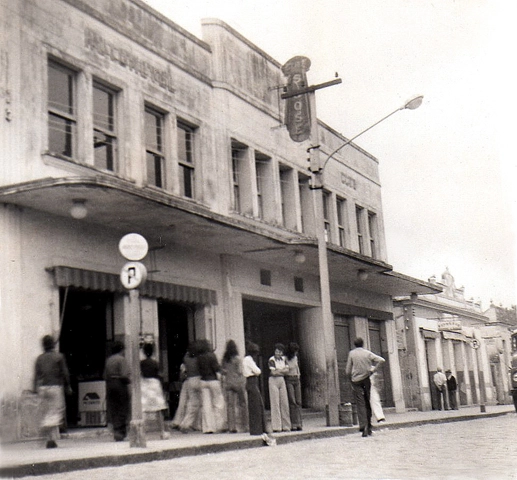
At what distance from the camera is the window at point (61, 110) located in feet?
46.8

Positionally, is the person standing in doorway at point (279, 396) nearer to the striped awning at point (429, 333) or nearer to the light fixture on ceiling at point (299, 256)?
the light fixture on ceiling at point (299, 256)

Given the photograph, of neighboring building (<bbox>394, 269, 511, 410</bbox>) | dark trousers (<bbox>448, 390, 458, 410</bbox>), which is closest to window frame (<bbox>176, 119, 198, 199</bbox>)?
neighboring building (<bbox>394, 269, 511, 410</bbox>)

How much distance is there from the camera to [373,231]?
94.3 feet

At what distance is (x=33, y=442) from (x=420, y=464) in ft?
19.3

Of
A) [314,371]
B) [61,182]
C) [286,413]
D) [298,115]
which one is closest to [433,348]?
[314,371]

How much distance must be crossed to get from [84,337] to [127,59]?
17.7 feet

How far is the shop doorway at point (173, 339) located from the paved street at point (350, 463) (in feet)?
15.0

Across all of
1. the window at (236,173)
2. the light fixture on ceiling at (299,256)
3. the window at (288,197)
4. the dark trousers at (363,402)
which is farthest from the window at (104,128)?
the window at (288,197)

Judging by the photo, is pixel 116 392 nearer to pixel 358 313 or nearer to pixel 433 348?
pixel 358 313

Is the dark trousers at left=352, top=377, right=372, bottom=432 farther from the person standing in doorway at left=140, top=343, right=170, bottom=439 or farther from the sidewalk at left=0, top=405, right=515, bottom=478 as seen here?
the person standing in doorway at left=140, top=343, right=170, bottom=439

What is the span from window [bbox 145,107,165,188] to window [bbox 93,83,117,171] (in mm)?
1092

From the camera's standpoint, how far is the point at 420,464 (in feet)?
30.0

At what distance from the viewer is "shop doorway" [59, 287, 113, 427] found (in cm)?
1522

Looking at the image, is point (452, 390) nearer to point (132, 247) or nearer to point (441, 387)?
point (441, 387)
